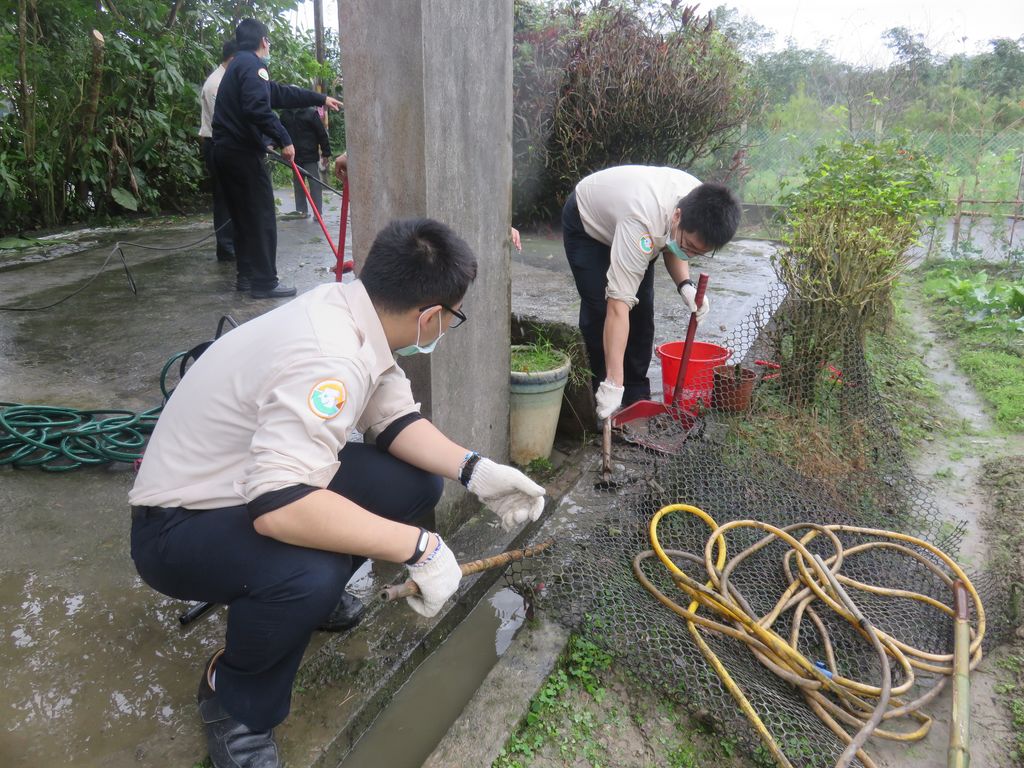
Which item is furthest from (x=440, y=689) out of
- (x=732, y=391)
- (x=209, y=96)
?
(x=209, y=96)

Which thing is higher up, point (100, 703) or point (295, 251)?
point (295, 251)

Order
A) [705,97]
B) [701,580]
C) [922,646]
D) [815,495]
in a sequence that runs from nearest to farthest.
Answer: [922,646] < [701,580] < [815,495] < [705,97]

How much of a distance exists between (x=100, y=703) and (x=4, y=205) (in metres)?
7.86

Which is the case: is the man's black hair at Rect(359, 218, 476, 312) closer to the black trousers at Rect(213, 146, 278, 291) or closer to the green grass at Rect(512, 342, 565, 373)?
the green grass at Rect(512, 342, 565, 373)

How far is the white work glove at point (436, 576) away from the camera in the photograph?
1763 millimetres

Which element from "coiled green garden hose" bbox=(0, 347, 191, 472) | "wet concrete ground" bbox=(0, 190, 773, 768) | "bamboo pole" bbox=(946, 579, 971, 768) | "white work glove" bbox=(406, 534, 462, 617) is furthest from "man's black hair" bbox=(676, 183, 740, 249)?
"coiled green garden hose" bbox=(0, 347, 191, 472)

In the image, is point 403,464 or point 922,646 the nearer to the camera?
point 403,464

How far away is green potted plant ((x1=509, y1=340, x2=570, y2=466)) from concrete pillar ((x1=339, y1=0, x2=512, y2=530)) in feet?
1.01

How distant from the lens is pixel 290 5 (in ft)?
36.0

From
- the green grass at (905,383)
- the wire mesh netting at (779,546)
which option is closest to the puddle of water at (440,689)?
the wire mesh netting at (779,546)

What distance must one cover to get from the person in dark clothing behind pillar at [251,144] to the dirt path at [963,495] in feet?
15.8

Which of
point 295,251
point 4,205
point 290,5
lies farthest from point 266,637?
point 290,5

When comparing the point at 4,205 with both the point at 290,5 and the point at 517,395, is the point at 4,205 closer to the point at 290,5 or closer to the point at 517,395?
the point at 290,5

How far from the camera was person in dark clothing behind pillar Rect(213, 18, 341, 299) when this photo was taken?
16.0ft
